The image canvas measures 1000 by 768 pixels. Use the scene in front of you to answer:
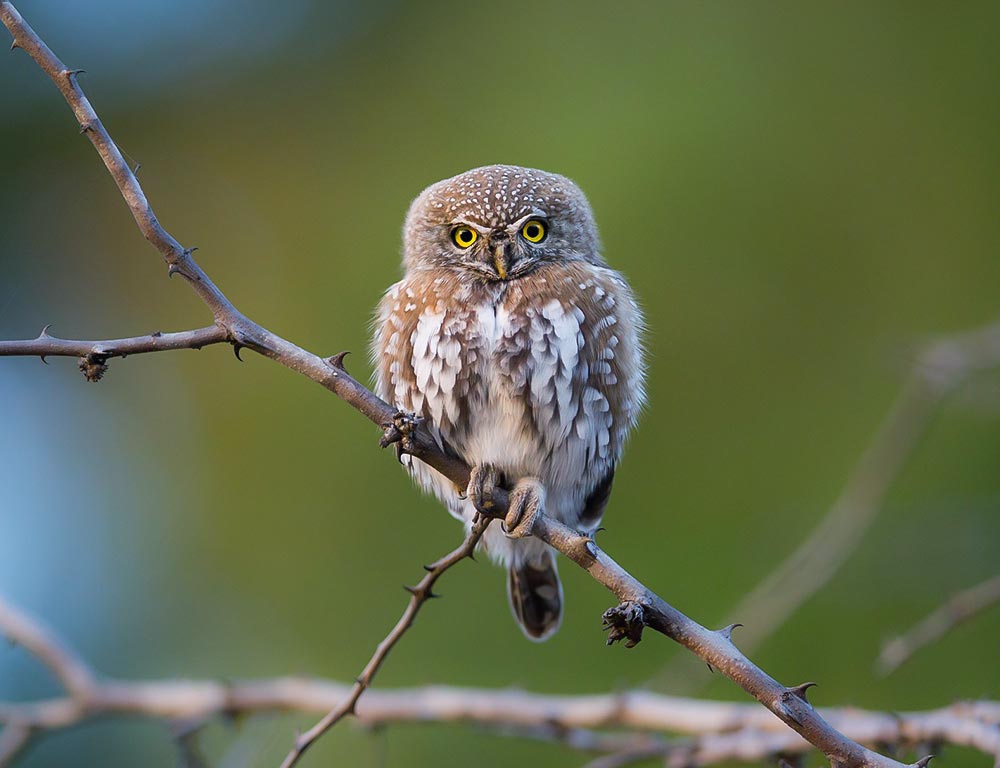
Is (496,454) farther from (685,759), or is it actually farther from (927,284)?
(927,284)

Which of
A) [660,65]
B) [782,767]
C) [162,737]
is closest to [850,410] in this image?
[660,65]

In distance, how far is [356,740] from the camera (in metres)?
6.23

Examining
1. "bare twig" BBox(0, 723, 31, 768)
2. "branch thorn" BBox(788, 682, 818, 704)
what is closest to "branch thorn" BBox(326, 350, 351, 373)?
"branch thorn" BBox(788, 682, 818, 704)

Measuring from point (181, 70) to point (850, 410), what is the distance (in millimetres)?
6023

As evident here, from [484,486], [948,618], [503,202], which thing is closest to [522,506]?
[484,486]

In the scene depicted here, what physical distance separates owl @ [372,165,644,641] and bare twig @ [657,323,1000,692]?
2.54 ft

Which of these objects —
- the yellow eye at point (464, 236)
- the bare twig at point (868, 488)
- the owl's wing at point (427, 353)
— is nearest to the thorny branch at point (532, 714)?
the bare twig at point (868, 488)

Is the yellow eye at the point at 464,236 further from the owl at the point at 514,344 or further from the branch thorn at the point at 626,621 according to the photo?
the branch thorn at the point at 626,621

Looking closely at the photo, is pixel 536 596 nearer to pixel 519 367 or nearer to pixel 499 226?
pixel 519 367

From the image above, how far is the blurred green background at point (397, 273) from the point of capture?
595cm

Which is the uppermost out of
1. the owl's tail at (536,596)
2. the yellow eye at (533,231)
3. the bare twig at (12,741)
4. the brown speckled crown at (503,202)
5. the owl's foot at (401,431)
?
the brown speckled crown at (503,202)

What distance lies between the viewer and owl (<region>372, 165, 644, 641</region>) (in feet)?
11.2

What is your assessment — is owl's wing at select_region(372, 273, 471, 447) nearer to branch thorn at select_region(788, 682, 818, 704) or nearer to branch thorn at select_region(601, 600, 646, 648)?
branch thorn at select_region(601, 600, 646, 648)

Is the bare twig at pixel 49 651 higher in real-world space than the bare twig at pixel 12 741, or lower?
higher
